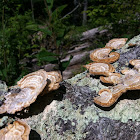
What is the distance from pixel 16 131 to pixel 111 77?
1.28 metres

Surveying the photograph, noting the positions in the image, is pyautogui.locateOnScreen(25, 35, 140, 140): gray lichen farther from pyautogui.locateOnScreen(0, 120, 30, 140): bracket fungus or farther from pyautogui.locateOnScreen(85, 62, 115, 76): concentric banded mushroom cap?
pyautogui.locateOnScreen(85, 62, 115, 76): concentric banded mushroom cap

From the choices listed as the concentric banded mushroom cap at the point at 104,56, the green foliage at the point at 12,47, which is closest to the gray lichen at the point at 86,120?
the concentric banded mushroom cap at the point at 104,56

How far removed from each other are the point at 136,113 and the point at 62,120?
2.75 feet

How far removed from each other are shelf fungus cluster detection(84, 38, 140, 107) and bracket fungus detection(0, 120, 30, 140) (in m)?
0.80

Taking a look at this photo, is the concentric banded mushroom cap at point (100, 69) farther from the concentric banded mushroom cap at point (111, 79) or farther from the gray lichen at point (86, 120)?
the gray lichen at point (86, 120)

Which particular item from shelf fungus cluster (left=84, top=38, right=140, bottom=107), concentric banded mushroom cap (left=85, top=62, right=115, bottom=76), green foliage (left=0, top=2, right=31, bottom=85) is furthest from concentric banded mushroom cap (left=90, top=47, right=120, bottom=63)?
green foliage (left=0, top=2, right=31, bottom=85)

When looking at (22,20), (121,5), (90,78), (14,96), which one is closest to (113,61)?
(90,78)

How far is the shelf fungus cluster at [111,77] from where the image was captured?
1.55m

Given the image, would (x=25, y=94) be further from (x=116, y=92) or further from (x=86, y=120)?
(x=116, y=92)

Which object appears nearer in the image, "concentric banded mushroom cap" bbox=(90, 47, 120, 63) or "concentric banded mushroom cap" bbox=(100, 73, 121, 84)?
"concentric banded mushroom cap" bbox=(100, 73, 121, 84)

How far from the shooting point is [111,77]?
6.13 feet

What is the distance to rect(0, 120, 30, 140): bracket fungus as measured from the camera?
1.34m

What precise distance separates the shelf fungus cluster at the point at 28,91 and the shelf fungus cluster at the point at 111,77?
55 centimetres

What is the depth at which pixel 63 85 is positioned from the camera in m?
1.95
